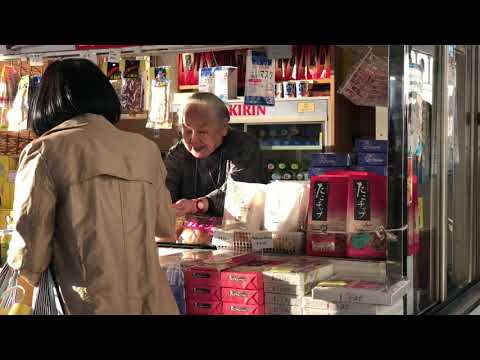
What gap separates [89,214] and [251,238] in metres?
1.13

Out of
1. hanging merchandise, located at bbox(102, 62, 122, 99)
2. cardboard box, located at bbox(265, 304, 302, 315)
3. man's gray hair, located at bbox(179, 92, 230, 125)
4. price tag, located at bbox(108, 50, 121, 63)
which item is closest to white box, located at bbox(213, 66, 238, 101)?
man's gray hair, located at bbox(179, 92, 230, 125)

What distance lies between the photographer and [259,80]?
4176 millimetres

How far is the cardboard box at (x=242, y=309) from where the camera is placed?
9.23ft

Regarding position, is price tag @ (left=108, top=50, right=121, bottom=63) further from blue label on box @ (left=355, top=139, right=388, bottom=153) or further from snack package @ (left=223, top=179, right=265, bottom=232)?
blue label on box @ (left=355, top=139, right=388, bottom=153)

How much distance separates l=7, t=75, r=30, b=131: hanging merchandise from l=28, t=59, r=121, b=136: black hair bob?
279 cm

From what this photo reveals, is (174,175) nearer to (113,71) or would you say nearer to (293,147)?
(113,71)

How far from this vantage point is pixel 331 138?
6.64 m

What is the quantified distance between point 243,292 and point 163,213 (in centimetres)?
49

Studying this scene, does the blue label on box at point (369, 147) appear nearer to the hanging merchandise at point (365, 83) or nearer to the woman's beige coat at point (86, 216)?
the hanging merchandise at point (365, 83)

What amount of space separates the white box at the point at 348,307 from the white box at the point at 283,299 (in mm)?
30

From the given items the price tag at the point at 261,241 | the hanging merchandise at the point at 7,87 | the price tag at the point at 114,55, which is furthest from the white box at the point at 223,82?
the hanging merchandise at the point at 7,87

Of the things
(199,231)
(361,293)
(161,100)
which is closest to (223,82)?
(161,100)

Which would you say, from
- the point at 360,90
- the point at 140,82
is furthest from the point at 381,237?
the point at 140,82
